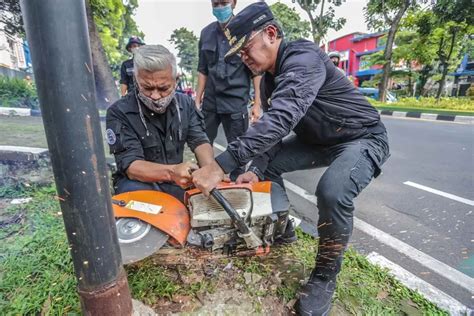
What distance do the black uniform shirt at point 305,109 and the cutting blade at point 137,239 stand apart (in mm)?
476

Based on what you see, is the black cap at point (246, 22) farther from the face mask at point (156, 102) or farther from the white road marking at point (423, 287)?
the white road marking at point (423, 287)

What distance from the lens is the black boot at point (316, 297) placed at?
1550 millimetres

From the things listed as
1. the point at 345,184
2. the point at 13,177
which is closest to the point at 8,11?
the point at 13,177

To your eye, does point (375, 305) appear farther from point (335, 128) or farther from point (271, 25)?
point (271, 25)

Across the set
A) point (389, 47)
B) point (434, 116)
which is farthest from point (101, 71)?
point (389, 47)

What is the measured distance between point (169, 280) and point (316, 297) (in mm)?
832

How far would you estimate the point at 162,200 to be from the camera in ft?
5.20

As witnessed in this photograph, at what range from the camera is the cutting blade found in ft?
4.75

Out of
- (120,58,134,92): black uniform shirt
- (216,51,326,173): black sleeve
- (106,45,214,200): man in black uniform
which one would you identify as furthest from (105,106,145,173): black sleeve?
(120,58,134,92): black uniform shirt

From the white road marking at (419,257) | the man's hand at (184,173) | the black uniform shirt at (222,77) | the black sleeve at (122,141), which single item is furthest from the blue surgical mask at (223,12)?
the white road marking at (419,257)

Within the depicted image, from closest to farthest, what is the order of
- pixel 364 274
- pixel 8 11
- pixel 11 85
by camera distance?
pixel 364 274 < pixel 8 11 < pixel 11 85

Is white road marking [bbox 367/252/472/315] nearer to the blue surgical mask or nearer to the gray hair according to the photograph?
the gray hair

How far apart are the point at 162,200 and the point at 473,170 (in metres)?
4.40

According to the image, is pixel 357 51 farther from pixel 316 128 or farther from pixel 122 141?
pixel 122 141
